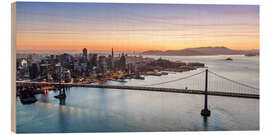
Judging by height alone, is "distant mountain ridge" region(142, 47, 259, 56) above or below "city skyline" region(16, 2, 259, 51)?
below

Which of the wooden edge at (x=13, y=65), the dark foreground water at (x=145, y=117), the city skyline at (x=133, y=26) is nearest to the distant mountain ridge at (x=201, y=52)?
the city skyline at (x=133, y=26)

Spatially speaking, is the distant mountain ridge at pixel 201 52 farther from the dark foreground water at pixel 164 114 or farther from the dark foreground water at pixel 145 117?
the dark foreground water at pixel 145 117

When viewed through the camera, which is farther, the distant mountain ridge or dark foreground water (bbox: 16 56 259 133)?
the distant mountain ridge

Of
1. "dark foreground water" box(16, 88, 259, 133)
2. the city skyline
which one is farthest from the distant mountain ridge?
"dark foreground water" box(16, 88, 259, 133)

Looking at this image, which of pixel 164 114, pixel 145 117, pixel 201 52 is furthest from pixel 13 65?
pixel 201 52

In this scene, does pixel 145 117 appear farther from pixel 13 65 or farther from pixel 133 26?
pixel 13 65

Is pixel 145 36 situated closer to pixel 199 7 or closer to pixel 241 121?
pixel 199 7

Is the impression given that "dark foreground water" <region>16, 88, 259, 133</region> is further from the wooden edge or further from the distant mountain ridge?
the distant mountain ridge
